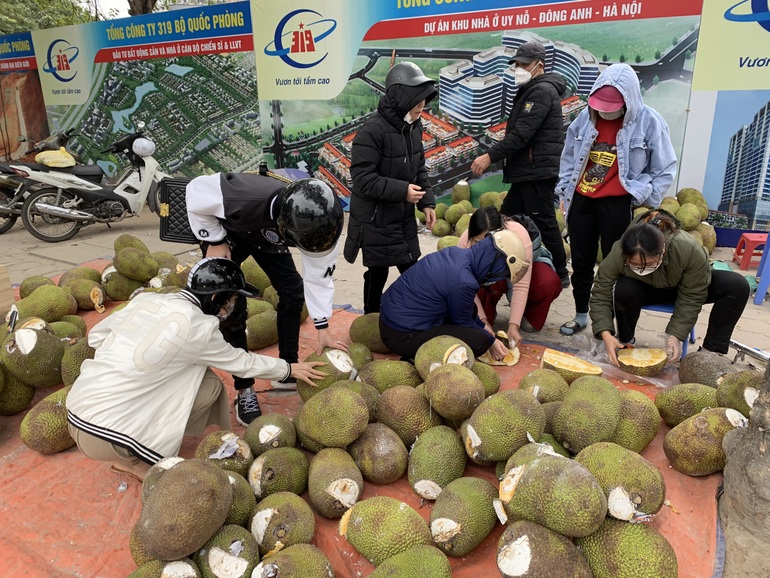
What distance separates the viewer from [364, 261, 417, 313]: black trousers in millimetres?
3768

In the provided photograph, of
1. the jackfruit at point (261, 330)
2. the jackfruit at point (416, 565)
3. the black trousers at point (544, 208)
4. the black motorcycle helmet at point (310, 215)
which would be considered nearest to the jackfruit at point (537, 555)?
the jackfruit at point (416, 565)

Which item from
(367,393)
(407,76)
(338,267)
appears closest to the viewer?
(367,393)

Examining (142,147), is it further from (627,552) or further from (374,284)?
(627,552)

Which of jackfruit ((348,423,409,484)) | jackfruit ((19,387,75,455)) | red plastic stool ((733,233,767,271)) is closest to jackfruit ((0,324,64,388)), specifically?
jackfruit ((19,387,75,455))

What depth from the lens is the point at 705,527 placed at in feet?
6.48

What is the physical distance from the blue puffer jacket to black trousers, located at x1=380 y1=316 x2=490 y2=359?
4 cm

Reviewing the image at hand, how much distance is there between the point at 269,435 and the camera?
2227 millimetres

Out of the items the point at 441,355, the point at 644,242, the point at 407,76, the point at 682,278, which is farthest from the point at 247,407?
the point at 682,278

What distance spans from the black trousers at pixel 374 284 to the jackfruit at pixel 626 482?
2.11 meters

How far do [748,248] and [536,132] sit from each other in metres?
2.78

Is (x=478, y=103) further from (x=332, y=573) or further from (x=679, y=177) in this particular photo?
(x=332, y=573)

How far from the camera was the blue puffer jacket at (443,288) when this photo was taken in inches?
117

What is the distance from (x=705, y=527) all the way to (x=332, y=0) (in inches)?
310

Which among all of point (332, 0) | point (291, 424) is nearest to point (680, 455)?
point (291, 424)
